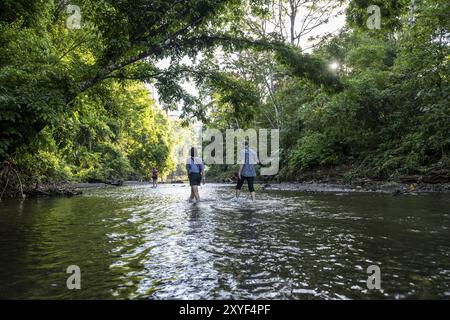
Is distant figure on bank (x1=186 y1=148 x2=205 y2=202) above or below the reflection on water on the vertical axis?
above

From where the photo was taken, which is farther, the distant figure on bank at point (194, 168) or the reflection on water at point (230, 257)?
the distant figure on bank at point (194, 168)

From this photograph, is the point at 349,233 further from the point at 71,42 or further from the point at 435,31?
the point at 71,42

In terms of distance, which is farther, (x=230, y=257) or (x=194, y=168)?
(x=194, y=168)

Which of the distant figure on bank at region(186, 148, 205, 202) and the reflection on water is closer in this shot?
the reflection on water

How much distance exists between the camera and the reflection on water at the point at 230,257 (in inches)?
134

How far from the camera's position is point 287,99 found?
3403 centimetres

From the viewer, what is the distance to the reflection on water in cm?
340

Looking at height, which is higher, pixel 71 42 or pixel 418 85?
pixel 71 42

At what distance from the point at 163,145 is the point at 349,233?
6225 centimetres

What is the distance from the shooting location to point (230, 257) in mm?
4645

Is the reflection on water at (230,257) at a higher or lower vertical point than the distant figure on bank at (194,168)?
lower

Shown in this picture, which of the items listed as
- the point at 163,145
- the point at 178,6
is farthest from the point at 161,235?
the point at 163,145

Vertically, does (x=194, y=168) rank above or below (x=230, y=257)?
above
